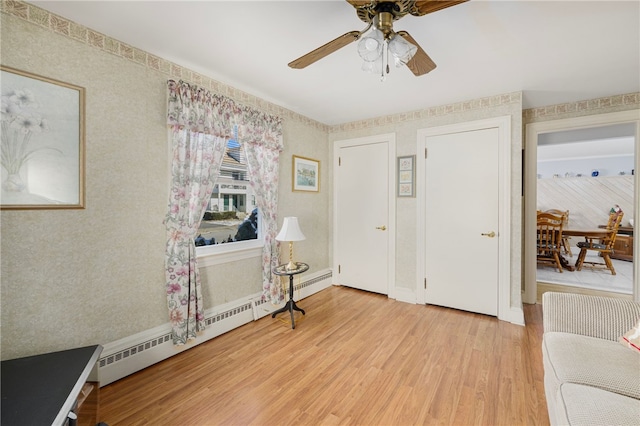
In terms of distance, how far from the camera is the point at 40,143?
5.11 feet

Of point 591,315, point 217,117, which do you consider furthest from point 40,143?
point 591,315

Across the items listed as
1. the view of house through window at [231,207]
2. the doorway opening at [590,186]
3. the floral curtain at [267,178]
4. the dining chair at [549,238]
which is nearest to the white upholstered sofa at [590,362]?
the floral curtain at [267,178]

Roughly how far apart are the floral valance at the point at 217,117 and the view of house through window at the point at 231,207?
19 cm

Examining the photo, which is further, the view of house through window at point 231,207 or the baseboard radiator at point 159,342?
the view of house through window at point 231,207

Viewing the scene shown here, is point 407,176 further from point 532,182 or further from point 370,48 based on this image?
point 370,48

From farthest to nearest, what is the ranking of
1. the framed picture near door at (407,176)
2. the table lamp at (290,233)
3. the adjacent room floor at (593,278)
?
the adjacent room floor at (593,278)
the framed picture near door at (407,176)
the table lamp at (290,233)

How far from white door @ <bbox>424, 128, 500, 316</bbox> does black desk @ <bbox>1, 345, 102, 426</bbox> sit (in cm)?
319

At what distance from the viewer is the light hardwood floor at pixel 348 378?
1.58 metres

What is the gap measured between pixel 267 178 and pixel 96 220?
156cm

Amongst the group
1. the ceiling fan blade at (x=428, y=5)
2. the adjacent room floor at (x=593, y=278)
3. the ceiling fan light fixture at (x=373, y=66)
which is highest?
the ceiling fan blade at (x=428, y=5)

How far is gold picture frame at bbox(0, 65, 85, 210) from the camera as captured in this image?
4.80 ft

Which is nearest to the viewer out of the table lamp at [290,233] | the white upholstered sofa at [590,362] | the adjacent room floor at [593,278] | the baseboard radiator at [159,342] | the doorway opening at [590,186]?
the white upholstered sofa at [590,362]

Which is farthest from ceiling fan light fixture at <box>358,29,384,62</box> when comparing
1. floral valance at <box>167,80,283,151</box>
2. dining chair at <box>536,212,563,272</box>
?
dining chair at <box>536,212,563,272</box>

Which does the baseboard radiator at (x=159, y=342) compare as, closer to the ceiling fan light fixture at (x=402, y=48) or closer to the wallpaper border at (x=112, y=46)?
the wallpaper border at (x=112, y=46)
